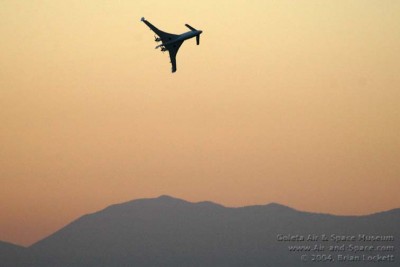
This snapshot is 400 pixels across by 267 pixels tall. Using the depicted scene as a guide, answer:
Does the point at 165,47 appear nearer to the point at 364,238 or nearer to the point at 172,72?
the point at 172,72

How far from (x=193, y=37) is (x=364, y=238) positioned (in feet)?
231

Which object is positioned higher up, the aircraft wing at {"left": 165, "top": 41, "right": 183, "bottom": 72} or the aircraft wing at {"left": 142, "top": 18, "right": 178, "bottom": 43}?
the aircraft wing at {"left": 142, "top": 18, "right": 178, "bottom": 43}

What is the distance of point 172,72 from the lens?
599 feet

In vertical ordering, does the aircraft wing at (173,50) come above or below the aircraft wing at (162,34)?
below

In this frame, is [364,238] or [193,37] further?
[364,238]


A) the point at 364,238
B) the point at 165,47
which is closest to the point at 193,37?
the point at 165,47

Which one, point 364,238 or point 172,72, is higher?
point 172,72

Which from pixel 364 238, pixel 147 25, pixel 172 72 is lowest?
pixel 364 238

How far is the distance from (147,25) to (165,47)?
7051 millimetres

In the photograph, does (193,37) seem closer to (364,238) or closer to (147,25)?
(147,25)

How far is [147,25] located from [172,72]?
15037mm

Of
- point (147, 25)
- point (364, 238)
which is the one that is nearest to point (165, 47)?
point (147, 25)

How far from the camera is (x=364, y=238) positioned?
611ft

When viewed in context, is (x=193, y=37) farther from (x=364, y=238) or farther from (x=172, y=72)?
(x=364, y=238)
